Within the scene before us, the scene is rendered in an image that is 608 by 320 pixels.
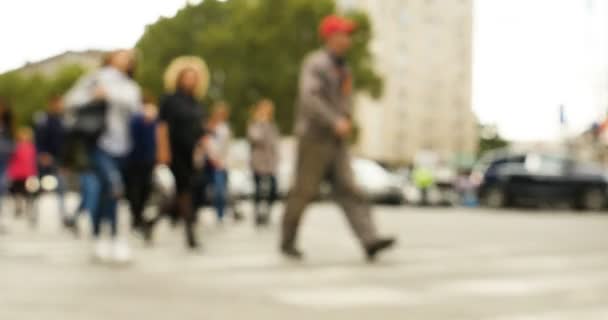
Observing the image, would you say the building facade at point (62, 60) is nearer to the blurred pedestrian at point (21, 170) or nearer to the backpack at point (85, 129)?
the blurred pedestrian at point (21, 170)

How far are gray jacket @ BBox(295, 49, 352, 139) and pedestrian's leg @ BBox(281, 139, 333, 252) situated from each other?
11cm

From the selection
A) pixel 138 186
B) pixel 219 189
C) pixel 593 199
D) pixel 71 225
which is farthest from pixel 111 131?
pixel 593 199

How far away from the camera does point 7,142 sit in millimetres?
11344

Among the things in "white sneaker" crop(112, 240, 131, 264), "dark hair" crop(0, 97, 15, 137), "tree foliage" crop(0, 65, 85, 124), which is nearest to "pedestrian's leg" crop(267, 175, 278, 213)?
"dark hair" crop(0, 97, 15, 137)

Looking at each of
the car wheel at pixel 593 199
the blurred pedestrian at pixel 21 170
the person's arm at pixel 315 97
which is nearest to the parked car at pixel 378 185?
the car wheel at pixel 593 199

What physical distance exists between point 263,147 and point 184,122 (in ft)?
14.3

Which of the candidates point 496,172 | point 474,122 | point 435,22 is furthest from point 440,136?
point 496,172

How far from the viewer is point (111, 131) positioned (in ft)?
25.3

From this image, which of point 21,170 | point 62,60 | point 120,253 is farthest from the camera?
point 62,60

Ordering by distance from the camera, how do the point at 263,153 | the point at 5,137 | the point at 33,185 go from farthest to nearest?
the point at 33,185 → the point at 263,153 → the point at 5,137

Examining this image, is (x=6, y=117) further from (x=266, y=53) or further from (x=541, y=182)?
(x=266, y=53)

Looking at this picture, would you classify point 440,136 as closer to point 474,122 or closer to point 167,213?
point 474,122

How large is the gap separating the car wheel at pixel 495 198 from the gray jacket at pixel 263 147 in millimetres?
13598

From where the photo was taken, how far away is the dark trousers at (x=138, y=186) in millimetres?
9562
